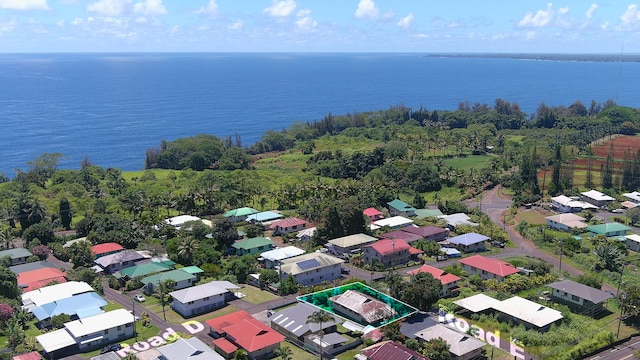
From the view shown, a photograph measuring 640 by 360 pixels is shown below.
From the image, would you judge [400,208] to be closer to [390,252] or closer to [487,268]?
[390,252]

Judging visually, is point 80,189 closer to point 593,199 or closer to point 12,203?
point 12,203

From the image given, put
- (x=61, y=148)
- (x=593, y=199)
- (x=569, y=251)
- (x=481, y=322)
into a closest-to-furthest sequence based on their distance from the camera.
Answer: (x=481, y=322), (x=569, y=251), (x=593, y=199), (x=61, y=148)

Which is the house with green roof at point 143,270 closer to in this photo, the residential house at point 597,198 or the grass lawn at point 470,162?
the residential house at point 597,198

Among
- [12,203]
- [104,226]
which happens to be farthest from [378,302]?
[12,203]

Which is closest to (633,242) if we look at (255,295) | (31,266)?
(255,295)

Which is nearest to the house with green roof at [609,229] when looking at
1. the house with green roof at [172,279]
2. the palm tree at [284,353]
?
the palm tree at [284,353]

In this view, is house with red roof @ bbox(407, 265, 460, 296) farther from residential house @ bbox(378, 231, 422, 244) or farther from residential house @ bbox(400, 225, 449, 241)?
residential house @ bbox(400, 225, 449, 241)
